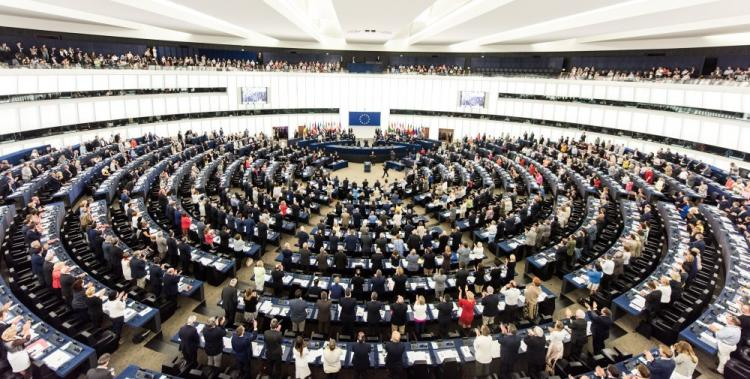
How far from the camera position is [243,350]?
30.2 ft

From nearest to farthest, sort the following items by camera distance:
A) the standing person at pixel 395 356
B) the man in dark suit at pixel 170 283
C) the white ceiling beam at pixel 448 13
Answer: the standing person at pixel 395 356
the man in dark suit at pixel 170 283
the white ceiling beam at pixel 448 13

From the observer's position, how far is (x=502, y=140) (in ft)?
130

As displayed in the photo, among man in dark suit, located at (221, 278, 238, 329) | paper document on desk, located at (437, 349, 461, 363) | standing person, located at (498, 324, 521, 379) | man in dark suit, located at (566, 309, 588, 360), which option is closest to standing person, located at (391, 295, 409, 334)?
paper document on desk, located at (437, 349, 461, 363)

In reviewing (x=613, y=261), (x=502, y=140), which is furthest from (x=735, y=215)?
(x=502, y=140)

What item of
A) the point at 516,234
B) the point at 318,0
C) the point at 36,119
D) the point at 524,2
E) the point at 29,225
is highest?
the point at 318,0

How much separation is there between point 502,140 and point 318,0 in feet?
72.7

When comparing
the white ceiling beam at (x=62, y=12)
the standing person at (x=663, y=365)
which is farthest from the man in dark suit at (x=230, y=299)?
the white ceiling beam at (x=62, y=12)

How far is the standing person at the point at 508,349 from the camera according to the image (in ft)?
30.6

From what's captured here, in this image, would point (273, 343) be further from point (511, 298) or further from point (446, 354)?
point (511, 298)

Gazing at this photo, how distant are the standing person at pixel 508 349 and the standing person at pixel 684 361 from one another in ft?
9.88

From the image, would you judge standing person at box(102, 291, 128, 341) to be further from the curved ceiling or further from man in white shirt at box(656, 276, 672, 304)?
man in white shirt at box(656, 276, 672, 304)

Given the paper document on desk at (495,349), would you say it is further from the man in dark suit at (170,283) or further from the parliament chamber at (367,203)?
the man in dark suit at (170,283)

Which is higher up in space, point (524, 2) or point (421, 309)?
point (524, 2)

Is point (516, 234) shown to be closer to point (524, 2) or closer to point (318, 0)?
point (524, 2)
